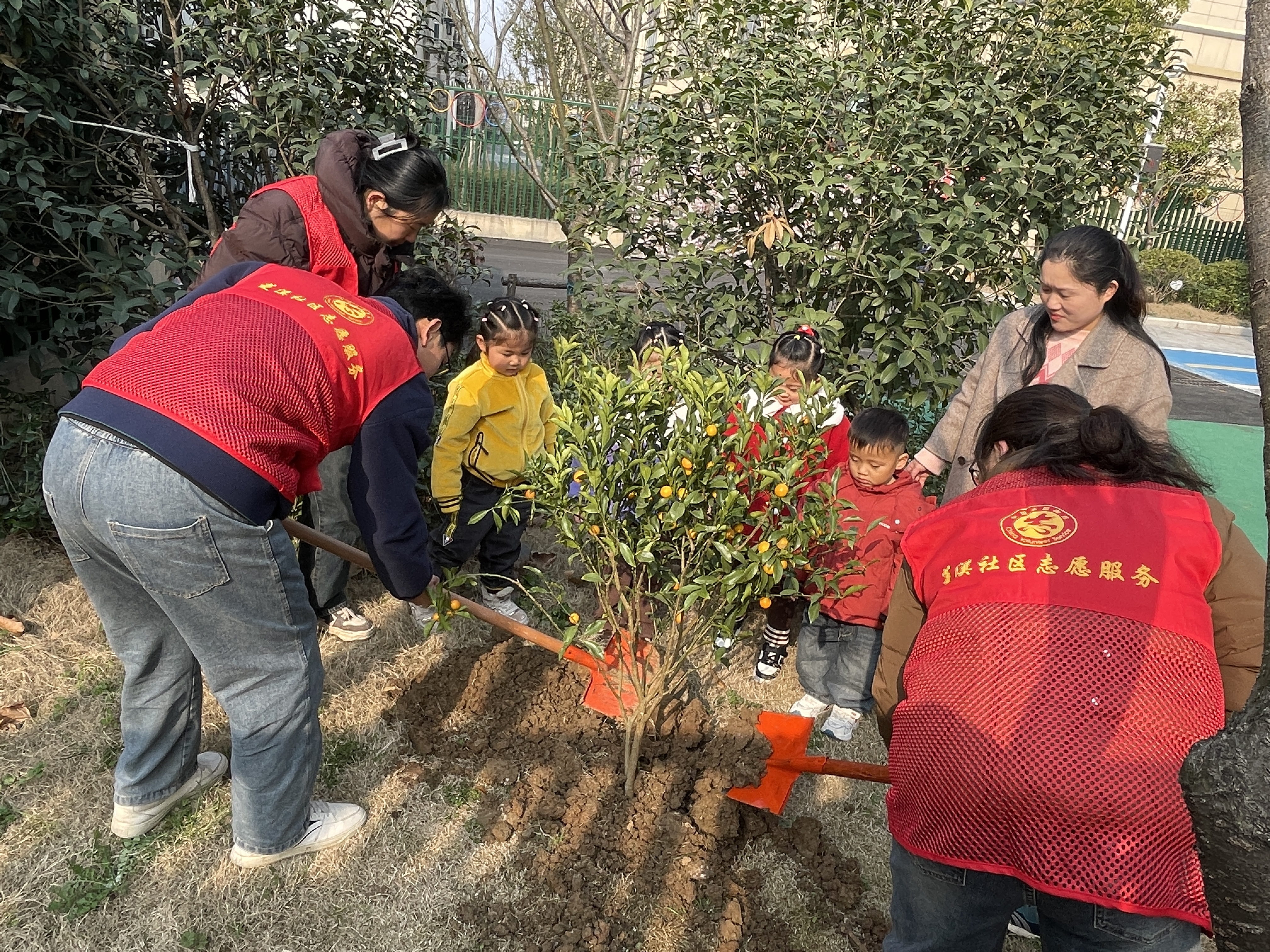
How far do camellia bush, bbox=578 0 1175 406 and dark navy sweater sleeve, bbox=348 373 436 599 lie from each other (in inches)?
68.8

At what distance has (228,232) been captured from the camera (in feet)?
8.38

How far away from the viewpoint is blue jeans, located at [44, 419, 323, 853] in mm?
1787

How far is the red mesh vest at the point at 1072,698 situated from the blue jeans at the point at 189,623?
142 centimetres

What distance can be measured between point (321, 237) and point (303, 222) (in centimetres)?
7

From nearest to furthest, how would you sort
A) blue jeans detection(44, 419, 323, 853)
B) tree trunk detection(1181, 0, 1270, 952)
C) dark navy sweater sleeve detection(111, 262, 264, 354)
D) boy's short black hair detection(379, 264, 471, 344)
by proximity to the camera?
tree trunk detection(1181, 0, 1270, 952) → blue jeans detection(44, 419, 323, 853) → dark navy sweater sleeve detection(111, 262, 264, 354) → boy's short black hair detection(379, 264, 471, 344)

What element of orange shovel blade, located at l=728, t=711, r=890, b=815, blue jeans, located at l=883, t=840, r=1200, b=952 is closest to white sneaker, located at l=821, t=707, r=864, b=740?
orange shovel blade, located at l=728, t=711, r=890, b=815

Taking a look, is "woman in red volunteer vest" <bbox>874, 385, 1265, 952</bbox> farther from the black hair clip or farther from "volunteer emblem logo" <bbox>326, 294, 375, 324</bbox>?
the black hair clip

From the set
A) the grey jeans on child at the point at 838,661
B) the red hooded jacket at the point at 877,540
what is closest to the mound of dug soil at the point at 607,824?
the grey jeans on child at the point at 838,661

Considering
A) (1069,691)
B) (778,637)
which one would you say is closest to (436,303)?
(778,637)

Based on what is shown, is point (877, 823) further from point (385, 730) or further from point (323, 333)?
point (323, 333)


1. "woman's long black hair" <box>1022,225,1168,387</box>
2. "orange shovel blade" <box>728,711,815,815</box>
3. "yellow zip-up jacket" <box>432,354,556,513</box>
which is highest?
"woman's long black hair" <box>1022,225,1168,387</box>

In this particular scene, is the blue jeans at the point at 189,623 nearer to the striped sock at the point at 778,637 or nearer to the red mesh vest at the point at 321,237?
the red mesh vest at the point at 321,237

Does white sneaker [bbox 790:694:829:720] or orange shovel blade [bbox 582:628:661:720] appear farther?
white sneaker [bbox 790:694:829:720]

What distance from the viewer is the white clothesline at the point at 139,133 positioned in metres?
3.26
